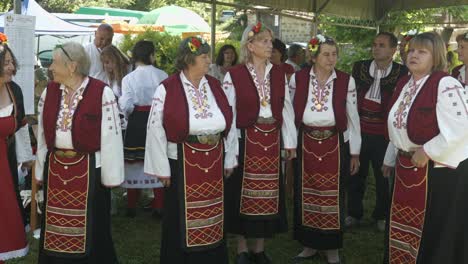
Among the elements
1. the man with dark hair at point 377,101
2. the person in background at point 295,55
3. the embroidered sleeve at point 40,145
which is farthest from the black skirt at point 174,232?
the person in background at point 295,55

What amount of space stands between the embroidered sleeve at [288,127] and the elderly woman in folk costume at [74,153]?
1.26 meters

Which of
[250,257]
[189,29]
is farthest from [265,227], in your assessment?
[189,29]

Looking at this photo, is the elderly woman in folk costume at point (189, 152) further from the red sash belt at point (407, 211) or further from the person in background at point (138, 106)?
the person in background at point (138, 106)

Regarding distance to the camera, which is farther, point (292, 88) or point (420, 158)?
point (292, 88)

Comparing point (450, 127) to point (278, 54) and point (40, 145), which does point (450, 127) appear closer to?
point (40, 145)

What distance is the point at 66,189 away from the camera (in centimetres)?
343

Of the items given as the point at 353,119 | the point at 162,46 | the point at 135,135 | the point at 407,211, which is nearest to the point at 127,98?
the point at 135,135

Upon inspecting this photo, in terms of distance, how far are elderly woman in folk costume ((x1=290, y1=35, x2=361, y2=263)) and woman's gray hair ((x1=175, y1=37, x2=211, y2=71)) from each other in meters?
0.96

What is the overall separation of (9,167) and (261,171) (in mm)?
1784

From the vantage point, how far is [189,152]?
3492 mm

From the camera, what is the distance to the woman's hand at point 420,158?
3201 millimetres

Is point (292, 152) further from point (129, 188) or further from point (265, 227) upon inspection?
point (129, 188)

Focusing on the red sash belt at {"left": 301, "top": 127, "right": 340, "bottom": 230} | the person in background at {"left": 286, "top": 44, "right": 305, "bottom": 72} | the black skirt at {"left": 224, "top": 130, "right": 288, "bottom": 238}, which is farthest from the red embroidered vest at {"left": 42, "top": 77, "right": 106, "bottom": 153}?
the person in background at {"left": 286, "top": 44, "right": 305, "bottom": 72}

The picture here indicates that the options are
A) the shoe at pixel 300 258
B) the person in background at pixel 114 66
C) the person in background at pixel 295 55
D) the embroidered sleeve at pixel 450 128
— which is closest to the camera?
the embroidered sleeve at pixel 450 128
